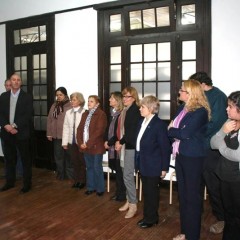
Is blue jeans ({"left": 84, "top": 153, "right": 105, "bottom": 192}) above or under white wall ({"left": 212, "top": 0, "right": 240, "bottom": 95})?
under

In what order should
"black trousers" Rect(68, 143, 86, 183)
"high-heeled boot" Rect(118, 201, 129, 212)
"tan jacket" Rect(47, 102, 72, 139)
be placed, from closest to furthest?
"high-heeled boot" Rect(118, 201, 129, 212) → "black trousers" Rect(68, 143, 86, 183) → "tan jacket" Rect(47, 102, 72, 139)

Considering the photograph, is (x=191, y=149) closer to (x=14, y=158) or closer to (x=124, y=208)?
(x=124, y=208)

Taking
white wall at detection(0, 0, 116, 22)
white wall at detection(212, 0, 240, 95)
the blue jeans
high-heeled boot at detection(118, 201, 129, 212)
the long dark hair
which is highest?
white wall at detection(0, 0, 116, 22)

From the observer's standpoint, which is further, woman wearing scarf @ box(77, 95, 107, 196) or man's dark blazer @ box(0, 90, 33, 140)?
man's dark blazer @ box(0, 90, 33, 140)

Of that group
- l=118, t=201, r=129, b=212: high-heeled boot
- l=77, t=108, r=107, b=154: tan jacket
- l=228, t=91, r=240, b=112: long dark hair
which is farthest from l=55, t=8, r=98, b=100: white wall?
l=228, t=91, r=240, b=112: long dark hair

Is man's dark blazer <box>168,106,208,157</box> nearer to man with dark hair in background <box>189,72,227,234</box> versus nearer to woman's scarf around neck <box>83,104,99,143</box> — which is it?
man with dark hair in background <box>189,72,227,234</box>

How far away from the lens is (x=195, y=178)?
2682 millimetres

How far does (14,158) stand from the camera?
4664 millimetres

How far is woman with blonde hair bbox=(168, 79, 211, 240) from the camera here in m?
2.64

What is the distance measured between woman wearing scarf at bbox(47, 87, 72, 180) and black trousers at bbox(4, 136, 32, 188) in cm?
70

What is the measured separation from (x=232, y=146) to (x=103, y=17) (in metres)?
3.72

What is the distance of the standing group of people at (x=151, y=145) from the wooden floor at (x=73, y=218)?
15 centimetres

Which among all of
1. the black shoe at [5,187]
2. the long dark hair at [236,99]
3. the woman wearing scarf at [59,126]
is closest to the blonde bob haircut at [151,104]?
the long dark hair at [236,99]

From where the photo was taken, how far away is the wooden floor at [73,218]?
3062mm
